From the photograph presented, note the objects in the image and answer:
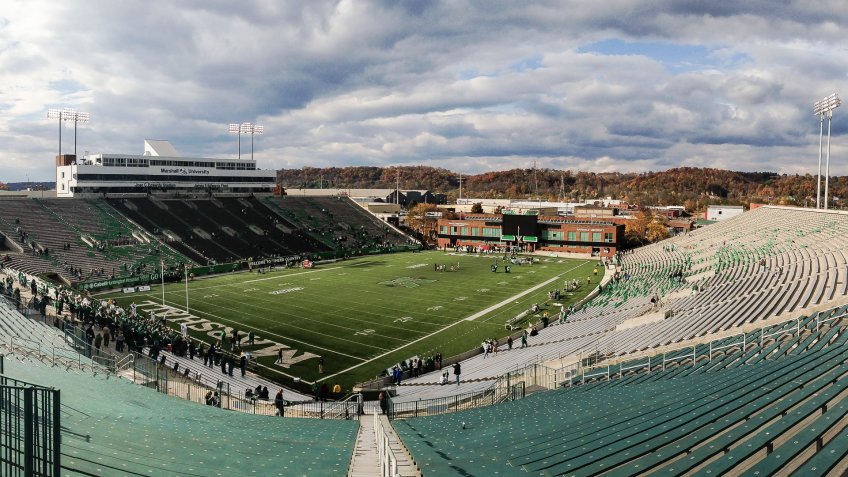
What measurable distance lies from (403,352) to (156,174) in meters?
54.9

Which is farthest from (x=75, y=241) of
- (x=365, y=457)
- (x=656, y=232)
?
(x=656, y=232)

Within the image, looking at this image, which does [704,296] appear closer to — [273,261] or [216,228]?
[273,261]

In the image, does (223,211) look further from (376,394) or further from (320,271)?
(376,394)

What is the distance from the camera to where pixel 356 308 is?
121ft

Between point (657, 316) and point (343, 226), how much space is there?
5522 cm

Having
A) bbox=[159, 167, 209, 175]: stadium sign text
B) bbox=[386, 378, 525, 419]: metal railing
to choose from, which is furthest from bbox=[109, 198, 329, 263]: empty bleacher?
bbox=[386, 378, 525, 419]: metal railing

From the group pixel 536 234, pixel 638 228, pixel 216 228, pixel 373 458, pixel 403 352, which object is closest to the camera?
pixel 373 458

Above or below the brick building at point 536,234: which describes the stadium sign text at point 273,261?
below

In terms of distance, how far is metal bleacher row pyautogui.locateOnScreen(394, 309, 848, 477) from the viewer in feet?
22.8

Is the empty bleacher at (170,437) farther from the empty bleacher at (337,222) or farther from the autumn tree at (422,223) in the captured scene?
the autumn tree at (422,223)

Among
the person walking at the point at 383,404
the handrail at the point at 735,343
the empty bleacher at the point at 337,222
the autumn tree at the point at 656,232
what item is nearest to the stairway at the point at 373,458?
the person walking at the point at 383,404

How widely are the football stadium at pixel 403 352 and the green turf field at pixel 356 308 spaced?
0.79 feet

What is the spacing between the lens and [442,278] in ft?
165

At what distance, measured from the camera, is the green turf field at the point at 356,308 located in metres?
27.2
